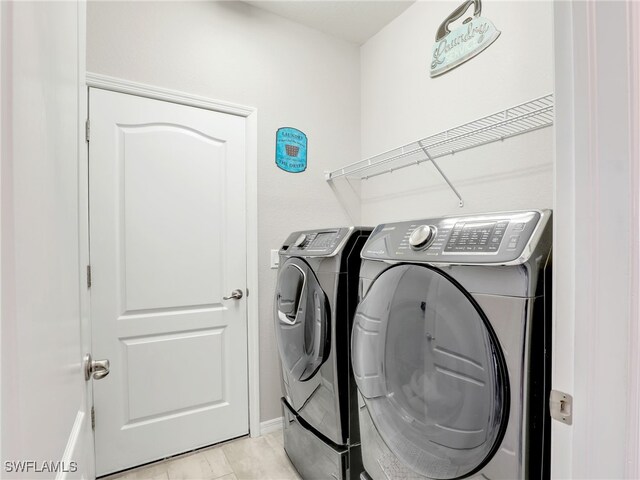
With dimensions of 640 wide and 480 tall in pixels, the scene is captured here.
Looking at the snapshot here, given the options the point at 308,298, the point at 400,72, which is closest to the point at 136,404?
the point at 308,298

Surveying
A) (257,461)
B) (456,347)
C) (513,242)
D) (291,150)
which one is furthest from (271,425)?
(513,242)

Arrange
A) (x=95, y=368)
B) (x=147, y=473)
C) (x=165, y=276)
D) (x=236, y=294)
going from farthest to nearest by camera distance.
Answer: (x=236, y=294) → (x=165, y=276) → (x=147, y=473) → (x=95, y=368)

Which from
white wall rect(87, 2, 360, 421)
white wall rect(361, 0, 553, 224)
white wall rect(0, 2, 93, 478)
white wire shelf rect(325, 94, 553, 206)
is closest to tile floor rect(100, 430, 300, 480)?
white wall rect(87, 2, 360, 421)

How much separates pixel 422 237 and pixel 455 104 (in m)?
1.18

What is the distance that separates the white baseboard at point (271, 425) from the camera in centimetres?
218

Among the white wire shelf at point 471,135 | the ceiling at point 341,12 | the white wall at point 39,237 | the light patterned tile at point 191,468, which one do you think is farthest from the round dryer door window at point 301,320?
the ceiling at point 341,12

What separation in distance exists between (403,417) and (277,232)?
4.74 feet

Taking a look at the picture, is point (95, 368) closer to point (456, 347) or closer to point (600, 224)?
point (456, 347)

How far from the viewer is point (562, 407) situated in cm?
55

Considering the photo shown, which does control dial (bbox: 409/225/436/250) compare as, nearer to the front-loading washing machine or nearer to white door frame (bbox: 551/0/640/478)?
the front-loading washing machine

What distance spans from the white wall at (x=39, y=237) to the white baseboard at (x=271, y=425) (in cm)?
169

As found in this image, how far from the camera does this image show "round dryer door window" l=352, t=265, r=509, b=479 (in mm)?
865

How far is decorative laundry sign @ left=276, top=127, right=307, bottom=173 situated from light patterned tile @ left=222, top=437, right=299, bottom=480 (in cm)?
177

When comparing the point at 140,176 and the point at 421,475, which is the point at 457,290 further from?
the point at 140,176
